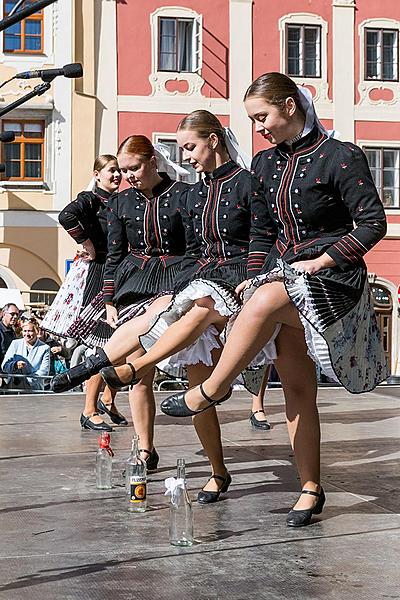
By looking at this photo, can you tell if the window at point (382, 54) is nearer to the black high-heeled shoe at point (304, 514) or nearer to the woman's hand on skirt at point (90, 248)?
the woman's hand on skirt at point (90, 248)

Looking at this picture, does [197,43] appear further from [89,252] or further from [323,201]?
[323,201]

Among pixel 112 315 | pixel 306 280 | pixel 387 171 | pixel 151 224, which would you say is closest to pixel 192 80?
pixel 387 171

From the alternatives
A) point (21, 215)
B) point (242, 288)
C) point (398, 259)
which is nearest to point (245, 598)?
point (242, 288)

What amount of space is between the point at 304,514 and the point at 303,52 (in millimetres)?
26418

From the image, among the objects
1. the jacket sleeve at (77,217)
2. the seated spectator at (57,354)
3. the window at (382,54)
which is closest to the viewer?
the jacket sleeve at (77,217)

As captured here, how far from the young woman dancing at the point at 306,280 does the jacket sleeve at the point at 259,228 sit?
2cm

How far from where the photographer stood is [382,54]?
31312 mm

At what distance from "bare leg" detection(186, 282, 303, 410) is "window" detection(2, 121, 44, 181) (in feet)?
79.3

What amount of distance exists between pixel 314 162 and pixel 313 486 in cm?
143

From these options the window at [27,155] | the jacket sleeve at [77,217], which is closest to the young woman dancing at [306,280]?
the jacket sleeve at [77,217]

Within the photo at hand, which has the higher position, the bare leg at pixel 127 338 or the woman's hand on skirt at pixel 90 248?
the woman's hand on skirt at pixel 90 248

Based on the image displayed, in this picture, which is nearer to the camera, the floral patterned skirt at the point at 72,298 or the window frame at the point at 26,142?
the floral patterned skirt at the point at 72,298

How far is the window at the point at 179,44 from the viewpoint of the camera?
29.7 m

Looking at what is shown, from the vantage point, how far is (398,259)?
101 feet
